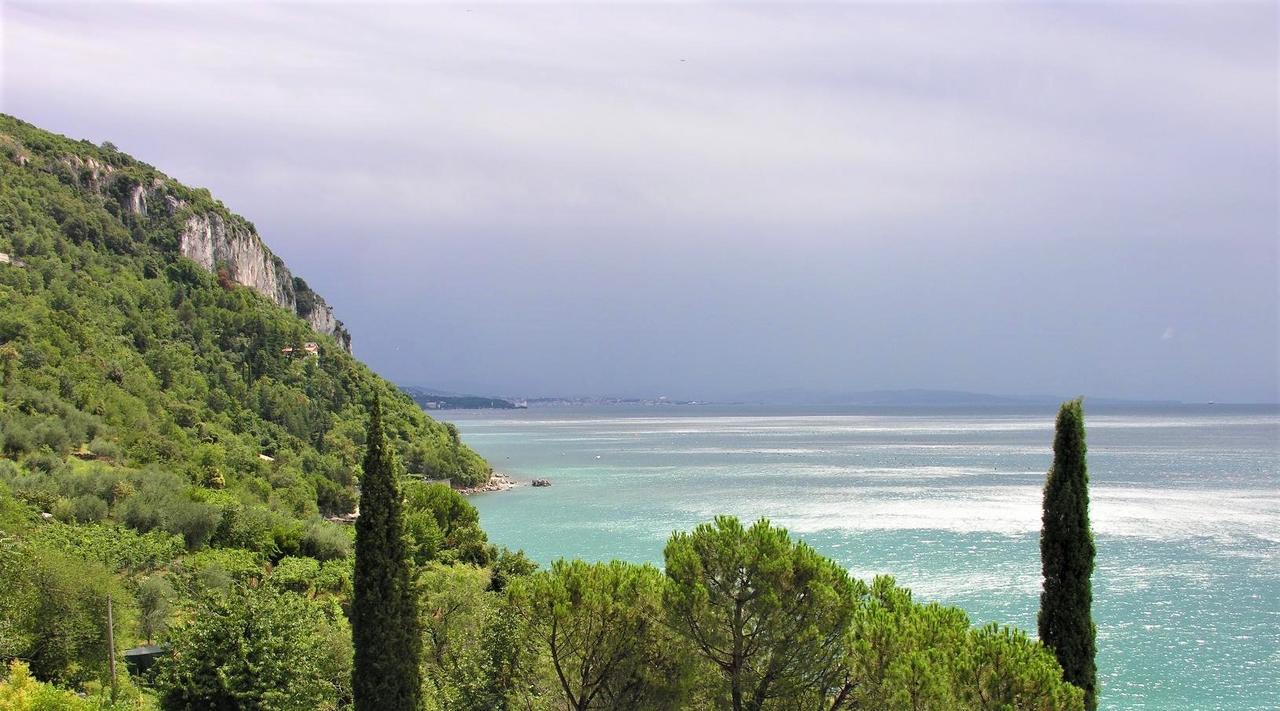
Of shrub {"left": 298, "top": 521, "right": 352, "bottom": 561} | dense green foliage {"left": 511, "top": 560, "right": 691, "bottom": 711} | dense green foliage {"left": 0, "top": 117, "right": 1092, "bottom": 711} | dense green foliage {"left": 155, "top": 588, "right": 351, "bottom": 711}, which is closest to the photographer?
dense green foliage {"left": 0, "top": 117, "right": 1092, "bottom": 711}

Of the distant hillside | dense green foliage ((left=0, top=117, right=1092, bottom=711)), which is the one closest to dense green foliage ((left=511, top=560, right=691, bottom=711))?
dense green foliage ((left=0, top=117, right=1092, bottom=711))

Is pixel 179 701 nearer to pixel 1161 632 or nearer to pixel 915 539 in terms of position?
pixel 1161 632

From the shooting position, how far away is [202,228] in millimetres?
93375

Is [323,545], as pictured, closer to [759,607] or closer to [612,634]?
[612,634]

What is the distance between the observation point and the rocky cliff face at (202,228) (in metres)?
88.0

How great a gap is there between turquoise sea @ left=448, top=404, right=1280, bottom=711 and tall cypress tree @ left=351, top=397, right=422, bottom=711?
68.9 ft

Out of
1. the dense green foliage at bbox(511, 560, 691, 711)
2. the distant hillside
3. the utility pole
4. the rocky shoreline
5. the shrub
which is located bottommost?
the rocky shoreline

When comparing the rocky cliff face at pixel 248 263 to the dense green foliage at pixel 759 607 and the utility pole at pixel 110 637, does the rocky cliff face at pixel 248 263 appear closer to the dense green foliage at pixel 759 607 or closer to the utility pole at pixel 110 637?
the utility pole at pixel 110 637

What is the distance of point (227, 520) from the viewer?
152 feet

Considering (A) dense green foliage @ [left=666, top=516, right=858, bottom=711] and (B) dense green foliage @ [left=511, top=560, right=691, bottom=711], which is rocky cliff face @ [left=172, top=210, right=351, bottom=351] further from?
(A) dense green foliage @ [left=666, top=516, right=858, bottom=711]

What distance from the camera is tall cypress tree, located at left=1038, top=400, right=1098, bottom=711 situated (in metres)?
16.9

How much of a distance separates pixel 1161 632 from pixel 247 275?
9116cm

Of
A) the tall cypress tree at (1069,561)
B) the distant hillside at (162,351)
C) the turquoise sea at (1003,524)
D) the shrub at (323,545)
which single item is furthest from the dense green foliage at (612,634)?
the distant hillside at (162,351)

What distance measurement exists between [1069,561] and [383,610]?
12.6 meters
